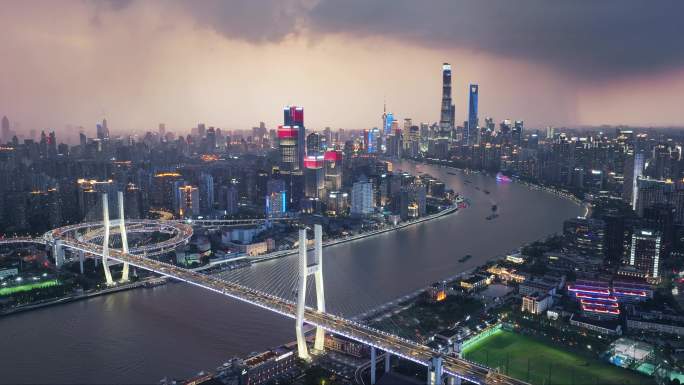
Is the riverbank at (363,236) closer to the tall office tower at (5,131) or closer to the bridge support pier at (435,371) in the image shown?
the bridge support pier at (435,371)

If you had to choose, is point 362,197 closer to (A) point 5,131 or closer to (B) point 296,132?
(B) point 296,132

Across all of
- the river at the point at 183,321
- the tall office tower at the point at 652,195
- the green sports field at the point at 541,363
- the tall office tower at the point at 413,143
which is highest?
the tall office tower at the point at 413,143

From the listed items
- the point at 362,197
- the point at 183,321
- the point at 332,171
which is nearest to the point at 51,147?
the point at 332,171

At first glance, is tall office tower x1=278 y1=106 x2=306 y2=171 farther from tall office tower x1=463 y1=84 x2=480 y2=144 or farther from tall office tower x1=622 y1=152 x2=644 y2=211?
tall office tower x1=463 y1=84 x2=480 y2=144

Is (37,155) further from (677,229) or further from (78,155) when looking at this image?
(677,229)

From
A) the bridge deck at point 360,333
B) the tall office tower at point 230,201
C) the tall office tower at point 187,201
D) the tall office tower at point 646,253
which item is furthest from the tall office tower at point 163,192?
the tall office tower at point 646,253

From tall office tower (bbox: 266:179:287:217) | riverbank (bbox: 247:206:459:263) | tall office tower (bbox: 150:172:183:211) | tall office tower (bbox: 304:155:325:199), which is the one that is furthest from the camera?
tall office tower (bbox: 304:155:325:199)

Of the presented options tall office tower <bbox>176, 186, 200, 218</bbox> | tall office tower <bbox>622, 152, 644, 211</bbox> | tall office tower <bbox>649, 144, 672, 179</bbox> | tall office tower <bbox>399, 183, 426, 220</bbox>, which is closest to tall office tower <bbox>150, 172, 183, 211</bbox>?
tall office tower <bbox>176, 186, 200, 218</bbox>
